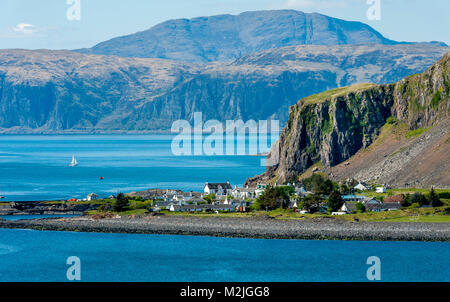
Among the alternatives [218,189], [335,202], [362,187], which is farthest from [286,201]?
[362,187]

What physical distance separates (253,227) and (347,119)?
7878cm

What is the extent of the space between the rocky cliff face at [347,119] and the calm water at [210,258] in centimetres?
7005

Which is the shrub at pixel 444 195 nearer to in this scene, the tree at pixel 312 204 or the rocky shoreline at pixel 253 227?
the rocky shoreline at pixel 253 227

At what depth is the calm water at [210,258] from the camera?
66.2 meters

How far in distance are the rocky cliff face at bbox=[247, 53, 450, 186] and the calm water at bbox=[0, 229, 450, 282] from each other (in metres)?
70.1

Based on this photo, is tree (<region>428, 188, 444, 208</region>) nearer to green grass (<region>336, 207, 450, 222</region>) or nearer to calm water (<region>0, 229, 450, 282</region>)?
green grass (<region>336, 207, 450, 222</region>)

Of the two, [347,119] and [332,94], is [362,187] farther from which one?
[332,94]

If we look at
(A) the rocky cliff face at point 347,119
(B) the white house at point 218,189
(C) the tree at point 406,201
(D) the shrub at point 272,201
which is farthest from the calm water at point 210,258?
(A) the rocky cliff face at point 347,119

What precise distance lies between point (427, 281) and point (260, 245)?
22.0 m

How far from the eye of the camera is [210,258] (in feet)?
241

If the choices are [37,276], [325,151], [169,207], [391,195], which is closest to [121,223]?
[169,207]

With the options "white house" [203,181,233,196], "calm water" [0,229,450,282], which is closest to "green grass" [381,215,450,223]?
"calm water" [0,229,450,282]

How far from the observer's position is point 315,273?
220 feet
